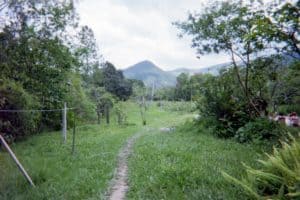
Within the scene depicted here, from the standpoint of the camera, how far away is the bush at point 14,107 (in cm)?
1023

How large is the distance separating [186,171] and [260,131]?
17.2ft

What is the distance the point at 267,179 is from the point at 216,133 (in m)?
7.46

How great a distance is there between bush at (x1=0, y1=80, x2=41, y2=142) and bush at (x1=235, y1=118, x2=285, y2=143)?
781 cm

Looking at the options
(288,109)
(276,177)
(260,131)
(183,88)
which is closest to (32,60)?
(260,131)

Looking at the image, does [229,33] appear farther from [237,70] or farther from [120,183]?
[120,183]

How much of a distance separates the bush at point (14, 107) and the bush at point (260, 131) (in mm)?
7805

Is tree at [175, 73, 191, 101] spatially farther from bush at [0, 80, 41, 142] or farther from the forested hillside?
bush at [0, 80, 41, 142]

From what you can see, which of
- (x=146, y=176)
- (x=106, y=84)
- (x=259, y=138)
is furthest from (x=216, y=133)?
(x=106, y=84)

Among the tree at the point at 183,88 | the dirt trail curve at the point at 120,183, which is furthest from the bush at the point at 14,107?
the tree at the point at 183,88

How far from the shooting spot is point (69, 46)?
12992 mm

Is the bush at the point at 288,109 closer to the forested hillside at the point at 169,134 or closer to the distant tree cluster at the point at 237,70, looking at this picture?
the forested hillside at the point at 169,134

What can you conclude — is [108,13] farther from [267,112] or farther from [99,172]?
[99,172]

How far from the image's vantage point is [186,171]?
5.68 meters

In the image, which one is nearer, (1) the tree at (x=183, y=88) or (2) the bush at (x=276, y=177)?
(2) the bush at (x=276, y=177)
